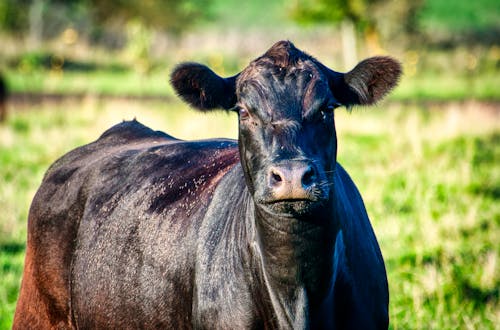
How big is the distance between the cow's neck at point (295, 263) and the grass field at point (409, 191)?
1918 mm

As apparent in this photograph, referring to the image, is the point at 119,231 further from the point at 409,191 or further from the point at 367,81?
the point at 409,191

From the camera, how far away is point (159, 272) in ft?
14.0

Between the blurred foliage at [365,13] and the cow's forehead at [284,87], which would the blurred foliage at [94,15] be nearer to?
the blurred foliage at [365,13]

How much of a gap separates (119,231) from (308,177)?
6.29 ft

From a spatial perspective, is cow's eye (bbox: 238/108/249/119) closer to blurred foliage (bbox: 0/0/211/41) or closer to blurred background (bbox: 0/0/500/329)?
blurred background (bbox: 0/0/500/329)

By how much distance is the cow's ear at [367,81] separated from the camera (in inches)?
160

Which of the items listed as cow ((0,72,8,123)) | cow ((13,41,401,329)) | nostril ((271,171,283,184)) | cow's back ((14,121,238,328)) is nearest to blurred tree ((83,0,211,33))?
cow ((0,72,8,123))

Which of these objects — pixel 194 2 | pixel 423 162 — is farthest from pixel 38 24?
pixel 423 162

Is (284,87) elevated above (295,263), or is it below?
above

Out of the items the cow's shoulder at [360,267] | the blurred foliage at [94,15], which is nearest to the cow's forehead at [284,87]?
the cow's shoulder at [360,267]

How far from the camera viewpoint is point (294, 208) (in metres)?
3.38

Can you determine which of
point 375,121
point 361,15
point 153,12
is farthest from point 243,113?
point 153,12

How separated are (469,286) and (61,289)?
11.6ft

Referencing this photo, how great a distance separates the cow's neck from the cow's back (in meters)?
0.58
